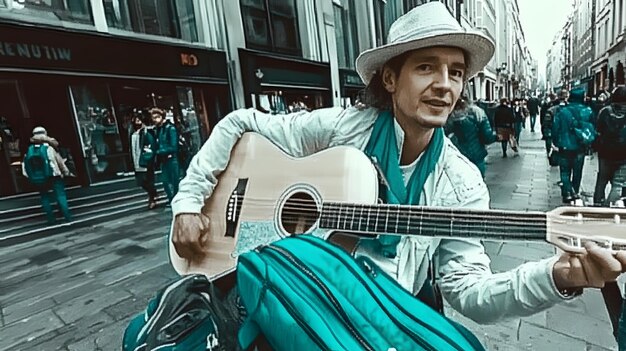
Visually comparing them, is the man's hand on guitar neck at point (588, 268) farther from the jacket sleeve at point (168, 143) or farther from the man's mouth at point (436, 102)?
the jacket sleeve at point (168, 143)

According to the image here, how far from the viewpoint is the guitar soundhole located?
1.40 metres

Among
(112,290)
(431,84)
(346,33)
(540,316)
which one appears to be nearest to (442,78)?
(431,84)

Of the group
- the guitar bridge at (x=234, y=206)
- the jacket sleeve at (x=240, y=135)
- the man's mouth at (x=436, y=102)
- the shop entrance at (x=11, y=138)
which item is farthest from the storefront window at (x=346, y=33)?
the man's mouth at (x=436, y=102)

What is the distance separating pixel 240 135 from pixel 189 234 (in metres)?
0.50

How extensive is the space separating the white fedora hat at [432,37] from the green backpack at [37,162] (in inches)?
230

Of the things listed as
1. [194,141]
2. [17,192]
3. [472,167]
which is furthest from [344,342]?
[194,141]

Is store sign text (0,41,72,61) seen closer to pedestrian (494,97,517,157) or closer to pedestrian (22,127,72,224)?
pedestrian (22,127,72,224)

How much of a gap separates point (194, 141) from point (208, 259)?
818 cm

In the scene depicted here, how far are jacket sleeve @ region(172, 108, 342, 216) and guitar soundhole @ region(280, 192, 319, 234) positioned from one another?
21cm

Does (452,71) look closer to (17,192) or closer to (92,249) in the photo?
(92,249)

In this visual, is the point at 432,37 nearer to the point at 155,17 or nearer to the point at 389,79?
the point at 389,79

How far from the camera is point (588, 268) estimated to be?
88 centimetres

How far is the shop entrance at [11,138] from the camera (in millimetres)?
6727

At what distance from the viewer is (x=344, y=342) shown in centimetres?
80
